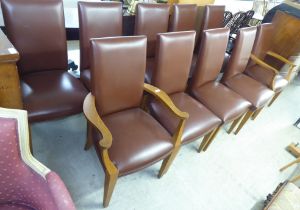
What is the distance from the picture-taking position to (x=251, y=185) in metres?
1.65

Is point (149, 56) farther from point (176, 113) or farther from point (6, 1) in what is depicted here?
point (6, 1)

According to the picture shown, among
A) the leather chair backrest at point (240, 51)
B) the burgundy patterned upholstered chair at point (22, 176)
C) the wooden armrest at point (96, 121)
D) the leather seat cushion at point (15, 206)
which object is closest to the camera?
the burgundy patterned upholstered chair at point (22, 176)

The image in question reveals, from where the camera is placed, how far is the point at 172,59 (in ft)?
4.63

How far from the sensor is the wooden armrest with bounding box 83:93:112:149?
3.20 feet

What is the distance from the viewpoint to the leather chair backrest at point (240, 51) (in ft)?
5.89

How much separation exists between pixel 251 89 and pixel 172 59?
95 cm

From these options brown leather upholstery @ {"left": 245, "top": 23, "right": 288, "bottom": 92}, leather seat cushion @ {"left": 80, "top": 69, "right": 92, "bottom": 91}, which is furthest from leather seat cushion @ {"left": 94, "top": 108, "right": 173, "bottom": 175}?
brown leather upholstery @ {"left": 245, "top": 23, "right": 288, "bottom": 92}

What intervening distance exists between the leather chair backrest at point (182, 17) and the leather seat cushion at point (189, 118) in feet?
2.55

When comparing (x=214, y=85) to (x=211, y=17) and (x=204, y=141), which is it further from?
(x=211, y=17)

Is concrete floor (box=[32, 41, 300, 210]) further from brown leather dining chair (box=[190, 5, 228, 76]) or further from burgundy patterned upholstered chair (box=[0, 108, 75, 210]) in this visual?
brown leather dining chair (box=[190, 5, 228, 76])

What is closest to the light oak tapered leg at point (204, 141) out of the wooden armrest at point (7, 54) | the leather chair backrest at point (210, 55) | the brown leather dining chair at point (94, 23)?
the leather chair backrest at point (210, 55)

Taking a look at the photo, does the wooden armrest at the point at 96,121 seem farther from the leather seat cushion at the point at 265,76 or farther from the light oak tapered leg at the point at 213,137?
the leather seat cushion at the point at 265,76

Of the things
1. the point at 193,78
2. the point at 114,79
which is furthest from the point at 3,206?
the point at 193,78

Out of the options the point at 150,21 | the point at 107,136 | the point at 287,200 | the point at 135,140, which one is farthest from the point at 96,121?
the point at 287,200
